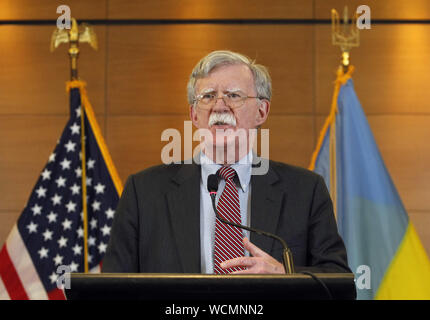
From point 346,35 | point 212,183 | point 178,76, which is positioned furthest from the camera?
point 178,76

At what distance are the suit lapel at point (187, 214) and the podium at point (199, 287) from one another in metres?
0.89

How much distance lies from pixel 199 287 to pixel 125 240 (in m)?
1.00

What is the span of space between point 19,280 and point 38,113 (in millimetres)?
1357

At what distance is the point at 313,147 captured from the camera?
4.75 meters

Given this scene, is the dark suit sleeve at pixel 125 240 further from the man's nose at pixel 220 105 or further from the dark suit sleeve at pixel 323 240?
the dark suit sleeve at pixel 323 240

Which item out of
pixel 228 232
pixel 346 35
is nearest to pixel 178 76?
pixel 346 35

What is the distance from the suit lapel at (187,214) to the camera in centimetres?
229

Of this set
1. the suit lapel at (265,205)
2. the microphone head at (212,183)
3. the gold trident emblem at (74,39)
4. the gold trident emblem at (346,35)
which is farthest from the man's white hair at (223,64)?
the gold trident emblem at (74,39)

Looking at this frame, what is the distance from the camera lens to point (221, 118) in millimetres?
2414

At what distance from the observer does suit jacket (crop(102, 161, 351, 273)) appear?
2299 mm

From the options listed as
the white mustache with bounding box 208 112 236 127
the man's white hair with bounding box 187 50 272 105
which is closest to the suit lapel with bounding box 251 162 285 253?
the white mustache with bounding box 208 112 236 127

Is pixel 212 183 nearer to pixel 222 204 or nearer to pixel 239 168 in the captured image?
pixel 222 204

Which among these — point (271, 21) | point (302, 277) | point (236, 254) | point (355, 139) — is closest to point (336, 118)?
point (355, 139)
